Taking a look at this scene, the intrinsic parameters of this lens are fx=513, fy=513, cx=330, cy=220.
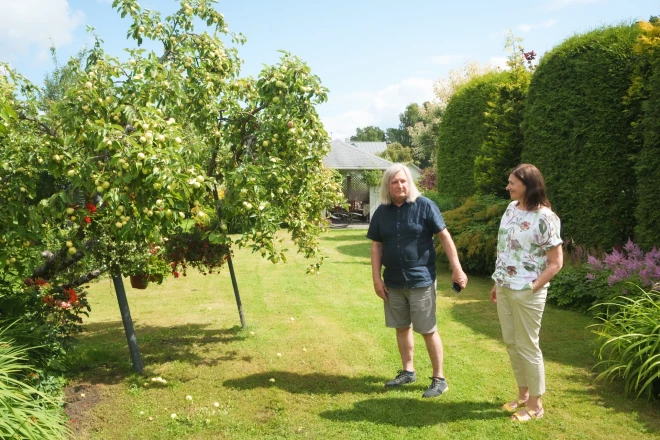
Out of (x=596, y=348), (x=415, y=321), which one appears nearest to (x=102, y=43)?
(x=415, y=321)

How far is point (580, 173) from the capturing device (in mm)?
7457

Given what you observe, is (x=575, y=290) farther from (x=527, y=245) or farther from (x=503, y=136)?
(x=503, y=136)

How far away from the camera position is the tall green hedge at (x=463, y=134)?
1145 centimetres

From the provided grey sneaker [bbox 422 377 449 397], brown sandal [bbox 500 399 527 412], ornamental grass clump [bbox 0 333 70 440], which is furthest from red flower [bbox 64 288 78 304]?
brown sandal [bbox 500 399 527 412]

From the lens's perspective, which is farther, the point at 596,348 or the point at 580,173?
the point at 580,173

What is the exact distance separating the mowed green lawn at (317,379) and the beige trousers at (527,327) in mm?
370

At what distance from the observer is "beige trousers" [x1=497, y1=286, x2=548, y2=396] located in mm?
3496

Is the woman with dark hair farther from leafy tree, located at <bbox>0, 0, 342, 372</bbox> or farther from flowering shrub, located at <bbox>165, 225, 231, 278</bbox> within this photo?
flowering shrub, located at <bbox>165, 225, 231, 278</bbox>

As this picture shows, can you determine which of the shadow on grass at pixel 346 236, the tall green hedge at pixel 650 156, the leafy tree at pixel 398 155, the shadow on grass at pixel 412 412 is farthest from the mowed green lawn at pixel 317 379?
the leafy tree at pixel 398 155

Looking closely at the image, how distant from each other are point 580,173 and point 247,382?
5.66m

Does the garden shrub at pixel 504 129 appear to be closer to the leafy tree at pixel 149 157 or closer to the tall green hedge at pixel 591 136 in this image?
the tall green hedge at pixel 591 136

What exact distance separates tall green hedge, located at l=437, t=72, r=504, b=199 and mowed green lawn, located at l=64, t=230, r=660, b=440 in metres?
5.03

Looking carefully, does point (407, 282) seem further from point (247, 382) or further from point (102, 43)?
point (102, 43)

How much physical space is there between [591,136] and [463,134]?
5.12 m
